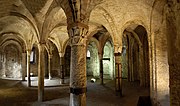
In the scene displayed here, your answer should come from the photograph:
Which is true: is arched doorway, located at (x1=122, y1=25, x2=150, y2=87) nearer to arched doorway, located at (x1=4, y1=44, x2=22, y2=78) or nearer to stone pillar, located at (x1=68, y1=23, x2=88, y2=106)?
stone pillar, located at (x1=68, y1=23, x2=88, y2=106)

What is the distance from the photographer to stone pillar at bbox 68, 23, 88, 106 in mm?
4605

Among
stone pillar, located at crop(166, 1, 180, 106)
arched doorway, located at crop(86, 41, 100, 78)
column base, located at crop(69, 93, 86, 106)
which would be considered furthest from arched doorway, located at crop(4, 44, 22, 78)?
stone pillar, located at crop(166, 1, 180, 106)

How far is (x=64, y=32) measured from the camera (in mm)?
13578

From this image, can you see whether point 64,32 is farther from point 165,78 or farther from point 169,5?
point 169,5

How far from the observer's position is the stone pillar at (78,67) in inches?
181

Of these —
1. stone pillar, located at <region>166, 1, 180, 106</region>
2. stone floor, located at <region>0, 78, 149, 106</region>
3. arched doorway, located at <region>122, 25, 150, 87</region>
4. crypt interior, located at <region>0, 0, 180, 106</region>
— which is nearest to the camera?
stone pillar, located at <region>166, 1, 180, 106</region>

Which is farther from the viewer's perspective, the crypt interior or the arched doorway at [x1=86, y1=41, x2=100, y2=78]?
the arched doorway at [x1=86, y1=41, x2=100, y2=78]

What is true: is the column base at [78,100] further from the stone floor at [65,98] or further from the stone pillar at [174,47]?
the stone floor at [65,98]

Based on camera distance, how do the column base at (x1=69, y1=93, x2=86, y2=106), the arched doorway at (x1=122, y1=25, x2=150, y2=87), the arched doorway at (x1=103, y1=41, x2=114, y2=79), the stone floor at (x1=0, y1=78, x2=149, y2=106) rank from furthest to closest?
the arched doorway at (x1=103, y1=41, x2=114, y2=79) < the arched doorway at (x1=122, y1=25, x2=150, y2=87) < the stone floor at (x1=0, y1=78, x2=149, y2=106) < the column base at (x1=69, y1=93, x2=86, y2=106)

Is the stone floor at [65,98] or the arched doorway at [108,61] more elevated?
the arched doorway at [108,61]

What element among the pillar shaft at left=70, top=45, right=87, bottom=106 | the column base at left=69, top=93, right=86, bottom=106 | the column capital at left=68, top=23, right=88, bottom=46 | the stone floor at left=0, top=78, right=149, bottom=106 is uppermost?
the column capital at left=68, top=23, right=88, bottom=46

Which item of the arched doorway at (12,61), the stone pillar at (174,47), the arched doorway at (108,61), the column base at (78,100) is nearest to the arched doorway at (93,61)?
the arched doorway at (108,61)

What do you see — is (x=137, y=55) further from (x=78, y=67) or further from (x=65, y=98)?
(x=78, y=67)

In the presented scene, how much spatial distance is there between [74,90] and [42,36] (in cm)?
444
